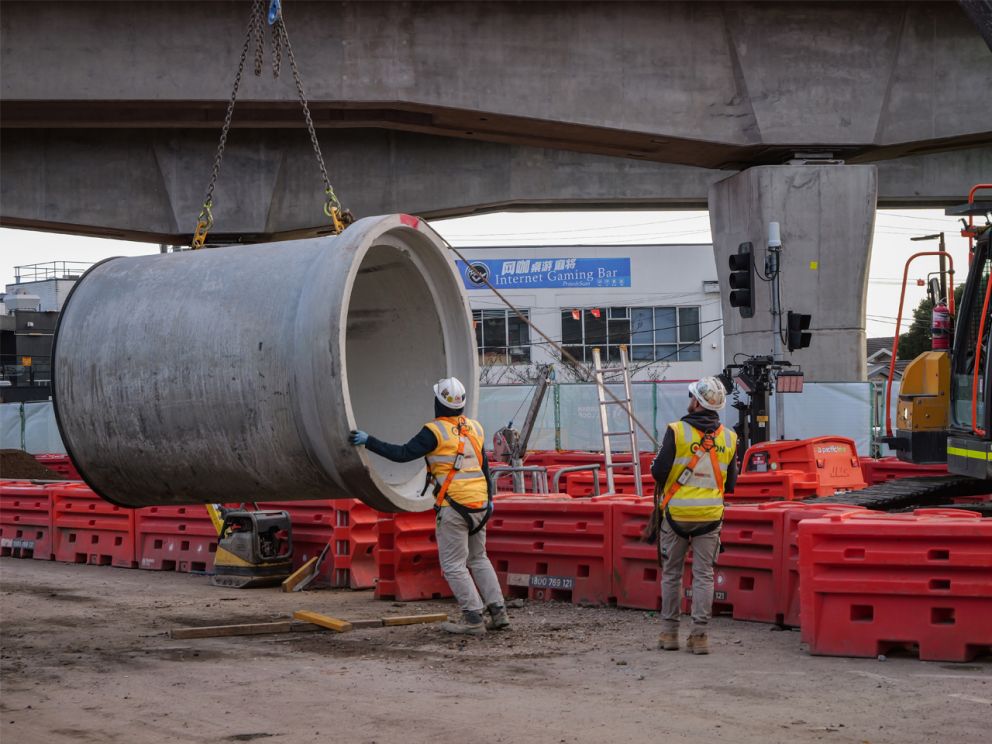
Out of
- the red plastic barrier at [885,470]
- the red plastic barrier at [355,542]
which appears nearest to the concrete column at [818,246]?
the red plastic barrier at [885,470]

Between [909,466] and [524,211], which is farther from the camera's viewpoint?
[524,211]

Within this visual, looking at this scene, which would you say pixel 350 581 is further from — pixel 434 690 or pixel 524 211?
pixel 524 211

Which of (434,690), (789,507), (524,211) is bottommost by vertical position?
(434,690)

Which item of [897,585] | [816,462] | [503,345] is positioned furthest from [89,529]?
[503,345]

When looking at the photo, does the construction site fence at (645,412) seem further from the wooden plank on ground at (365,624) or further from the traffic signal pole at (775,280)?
the wooden plank on ground at (365,624)

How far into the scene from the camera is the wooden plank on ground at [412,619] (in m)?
10.9

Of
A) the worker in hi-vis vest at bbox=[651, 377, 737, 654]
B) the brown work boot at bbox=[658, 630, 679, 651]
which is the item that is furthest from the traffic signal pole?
the brown work boot at bbox=[658, 630, 679, 651]

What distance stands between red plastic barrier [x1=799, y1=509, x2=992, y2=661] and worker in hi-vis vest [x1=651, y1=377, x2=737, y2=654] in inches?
27.6

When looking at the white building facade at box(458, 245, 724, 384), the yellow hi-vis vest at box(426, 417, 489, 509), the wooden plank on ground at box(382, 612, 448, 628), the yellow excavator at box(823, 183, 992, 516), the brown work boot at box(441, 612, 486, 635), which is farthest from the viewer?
the white building facade at box(458, 245, 724, 384)

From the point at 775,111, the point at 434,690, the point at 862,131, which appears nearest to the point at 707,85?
the point at 775,111

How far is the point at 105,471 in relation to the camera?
7.41 metres

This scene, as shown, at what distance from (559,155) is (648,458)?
6482 millimetres

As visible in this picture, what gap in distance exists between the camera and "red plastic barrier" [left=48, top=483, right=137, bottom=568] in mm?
16359

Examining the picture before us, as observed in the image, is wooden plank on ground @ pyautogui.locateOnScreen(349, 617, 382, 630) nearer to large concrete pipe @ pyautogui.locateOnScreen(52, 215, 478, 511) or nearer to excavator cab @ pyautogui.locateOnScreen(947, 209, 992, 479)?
large concrete pipe @ pyautogui.locateOnScreen(52, 215, 478, 511)
